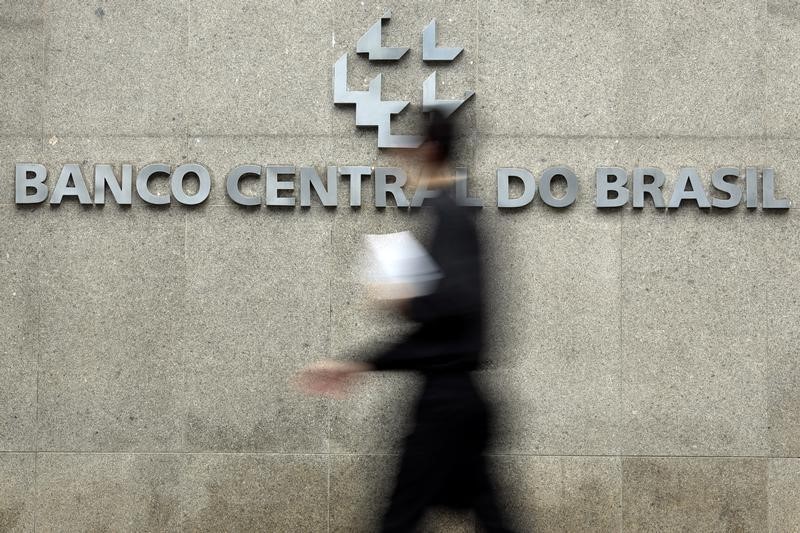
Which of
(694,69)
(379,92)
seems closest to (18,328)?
(379,92)

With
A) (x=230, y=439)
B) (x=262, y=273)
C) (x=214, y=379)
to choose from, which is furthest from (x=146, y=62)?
(x=230, y=439)

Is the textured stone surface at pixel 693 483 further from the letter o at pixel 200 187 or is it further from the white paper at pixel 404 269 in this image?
the letter o at pixel 200 187

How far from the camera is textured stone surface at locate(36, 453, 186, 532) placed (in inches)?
240

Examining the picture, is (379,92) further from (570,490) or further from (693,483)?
(693,483)

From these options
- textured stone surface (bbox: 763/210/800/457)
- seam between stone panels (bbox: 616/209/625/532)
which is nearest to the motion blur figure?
seam between stone panels (bbox: 616/209/625/532)

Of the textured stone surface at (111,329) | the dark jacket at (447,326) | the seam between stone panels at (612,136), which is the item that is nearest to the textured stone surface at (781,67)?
the seam between stone panels at (612,136)

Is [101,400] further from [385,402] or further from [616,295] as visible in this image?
[616,295]

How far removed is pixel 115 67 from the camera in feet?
20.5

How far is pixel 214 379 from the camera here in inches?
241

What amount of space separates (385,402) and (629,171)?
221cm

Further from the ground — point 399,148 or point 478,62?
point 478,62

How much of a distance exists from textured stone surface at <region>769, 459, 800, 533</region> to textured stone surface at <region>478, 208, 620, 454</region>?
41.3 inches

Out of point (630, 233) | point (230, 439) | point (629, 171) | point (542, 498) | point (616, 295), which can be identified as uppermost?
point (629, 171)

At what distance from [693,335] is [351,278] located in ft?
7.42
